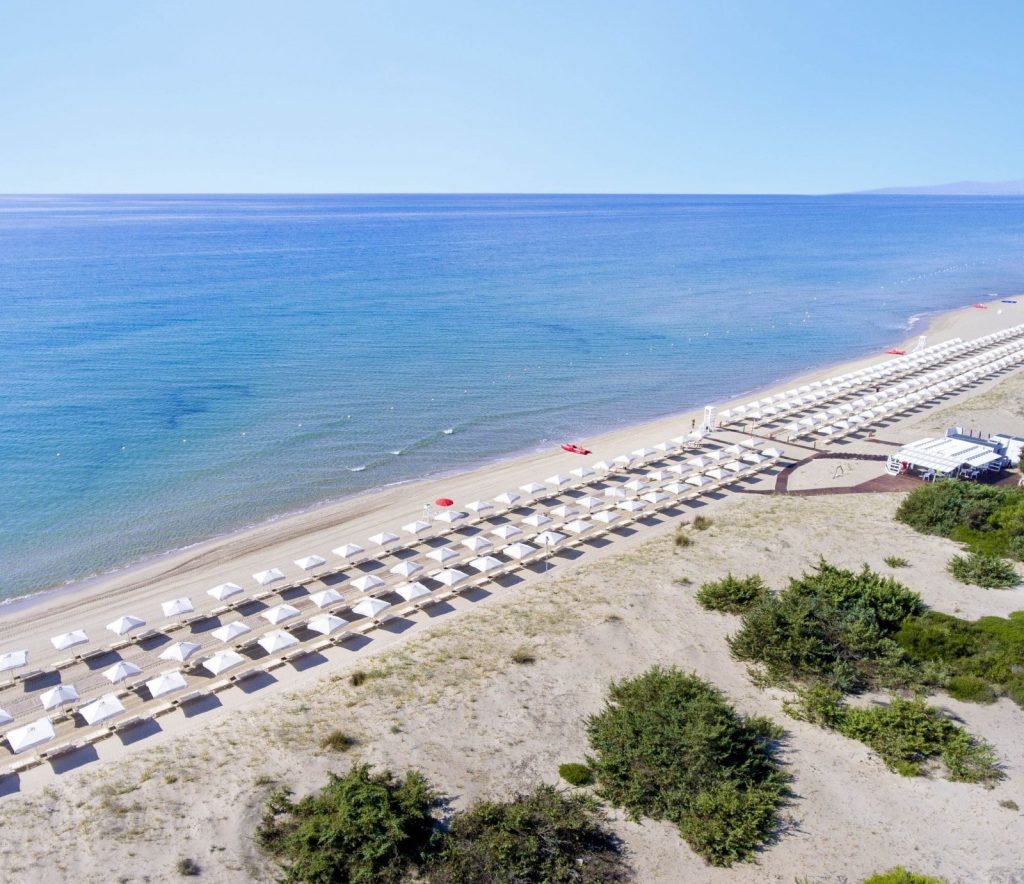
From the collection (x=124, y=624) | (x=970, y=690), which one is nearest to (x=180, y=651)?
(x=124, y=624)

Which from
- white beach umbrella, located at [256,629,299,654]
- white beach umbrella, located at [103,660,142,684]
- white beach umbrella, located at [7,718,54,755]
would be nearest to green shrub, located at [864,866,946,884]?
white beach umbrella, located at [256,629,299,654]

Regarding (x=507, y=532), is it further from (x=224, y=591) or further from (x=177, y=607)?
(x=177, y=607)

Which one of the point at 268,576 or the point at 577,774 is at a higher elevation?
the point at 268,576

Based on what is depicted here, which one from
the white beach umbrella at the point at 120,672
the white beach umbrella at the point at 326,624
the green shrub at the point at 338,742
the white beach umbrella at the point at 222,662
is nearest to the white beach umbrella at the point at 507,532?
the white beach umbrella at the point at 326,624

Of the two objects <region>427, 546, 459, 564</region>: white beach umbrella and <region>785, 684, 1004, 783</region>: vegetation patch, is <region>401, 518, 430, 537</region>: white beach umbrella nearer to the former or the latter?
<region>427, 546, 459, 564</region>: white beach umbrella

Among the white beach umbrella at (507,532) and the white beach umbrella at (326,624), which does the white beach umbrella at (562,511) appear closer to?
the white beach umbrella at (507,532)
